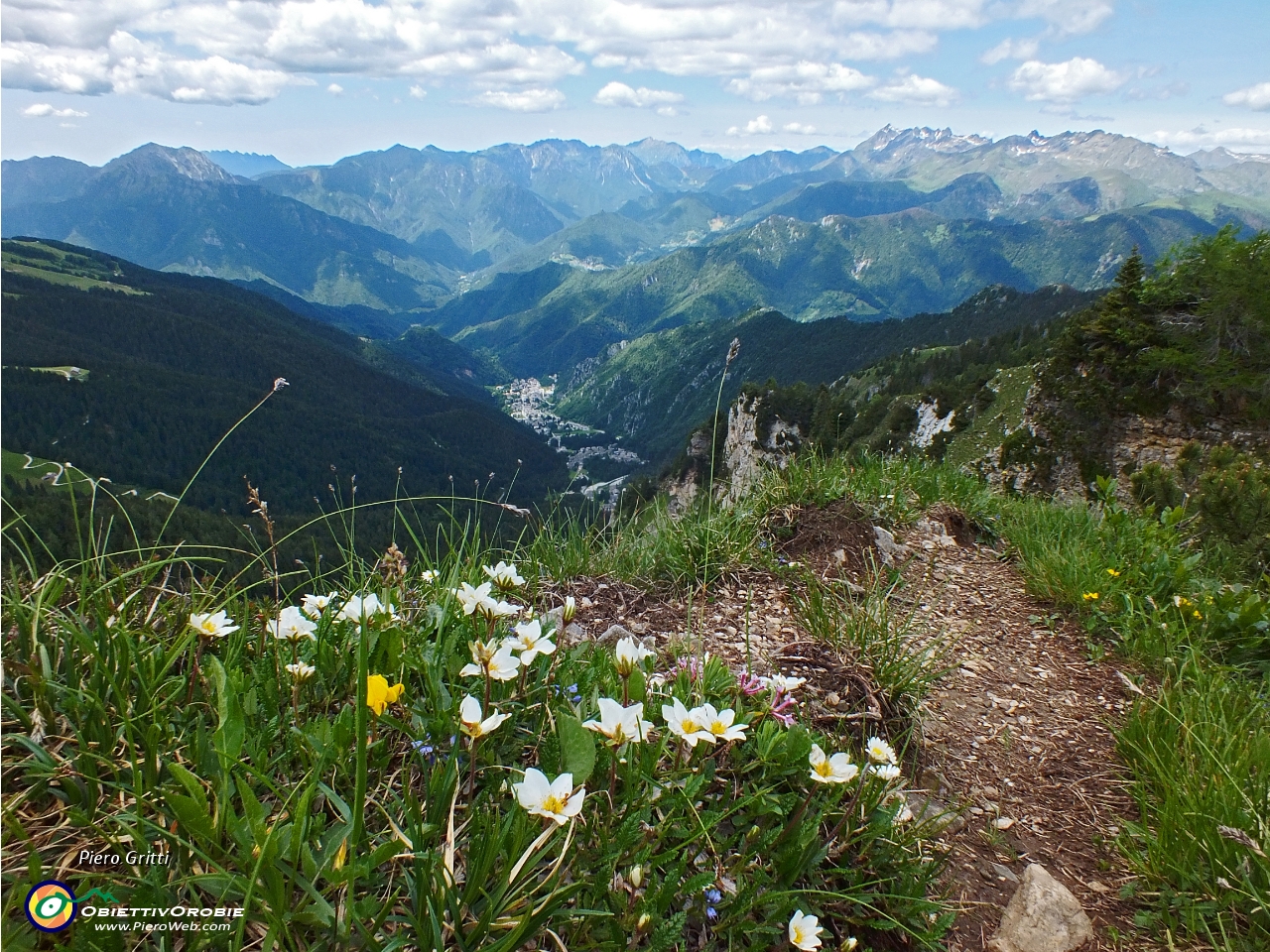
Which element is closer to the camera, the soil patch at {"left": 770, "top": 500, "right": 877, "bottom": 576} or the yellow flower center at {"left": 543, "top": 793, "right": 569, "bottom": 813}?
the yellow flower center at {"left": 543, "top": 793, "right": 569, "bottom": 813}

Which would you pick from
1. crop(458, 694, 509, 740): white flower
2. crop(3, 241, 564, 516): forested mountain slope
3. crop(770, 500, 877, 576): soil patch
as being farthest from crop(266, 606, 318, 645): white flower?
crop(3, 241, 564, 516): forested mountain slope

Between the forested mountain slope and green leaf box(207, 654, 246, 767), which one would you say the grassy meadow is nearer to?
green leaf box(207, 654, 246, 767)

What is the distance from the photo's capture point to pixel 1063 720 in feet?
12.7

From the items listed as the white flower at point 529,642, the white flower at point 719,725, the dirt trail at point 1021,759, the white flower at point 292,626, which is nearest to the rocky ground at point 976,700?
the dirt trail at point 1021,759

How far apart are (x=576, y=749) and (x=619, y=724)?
0.17 m

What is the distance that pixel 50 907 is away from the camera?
153cm

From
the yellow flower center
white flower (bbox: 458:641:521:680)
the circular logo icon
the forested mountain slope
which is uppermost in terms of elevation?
white flower (bbox: 458:641:521:680)

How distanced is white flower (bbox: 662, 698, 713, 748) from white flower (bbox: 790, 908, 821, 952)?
21.2 inches

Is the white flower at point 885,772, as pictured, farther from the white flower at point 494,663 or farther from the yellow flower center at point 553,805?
the white flower at point 494,663

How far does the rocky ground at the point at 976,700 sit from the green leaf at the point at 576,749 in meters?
1.19

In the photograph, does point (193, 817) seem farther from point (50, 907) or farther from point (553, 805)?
point (553, 805)

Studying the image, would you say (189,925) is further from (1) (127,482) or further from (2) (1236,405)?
(1) (127,482)

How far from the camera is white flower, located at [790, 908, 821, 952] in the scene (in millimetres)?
1920

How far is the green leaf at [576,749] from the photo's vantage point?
2.06 metres
